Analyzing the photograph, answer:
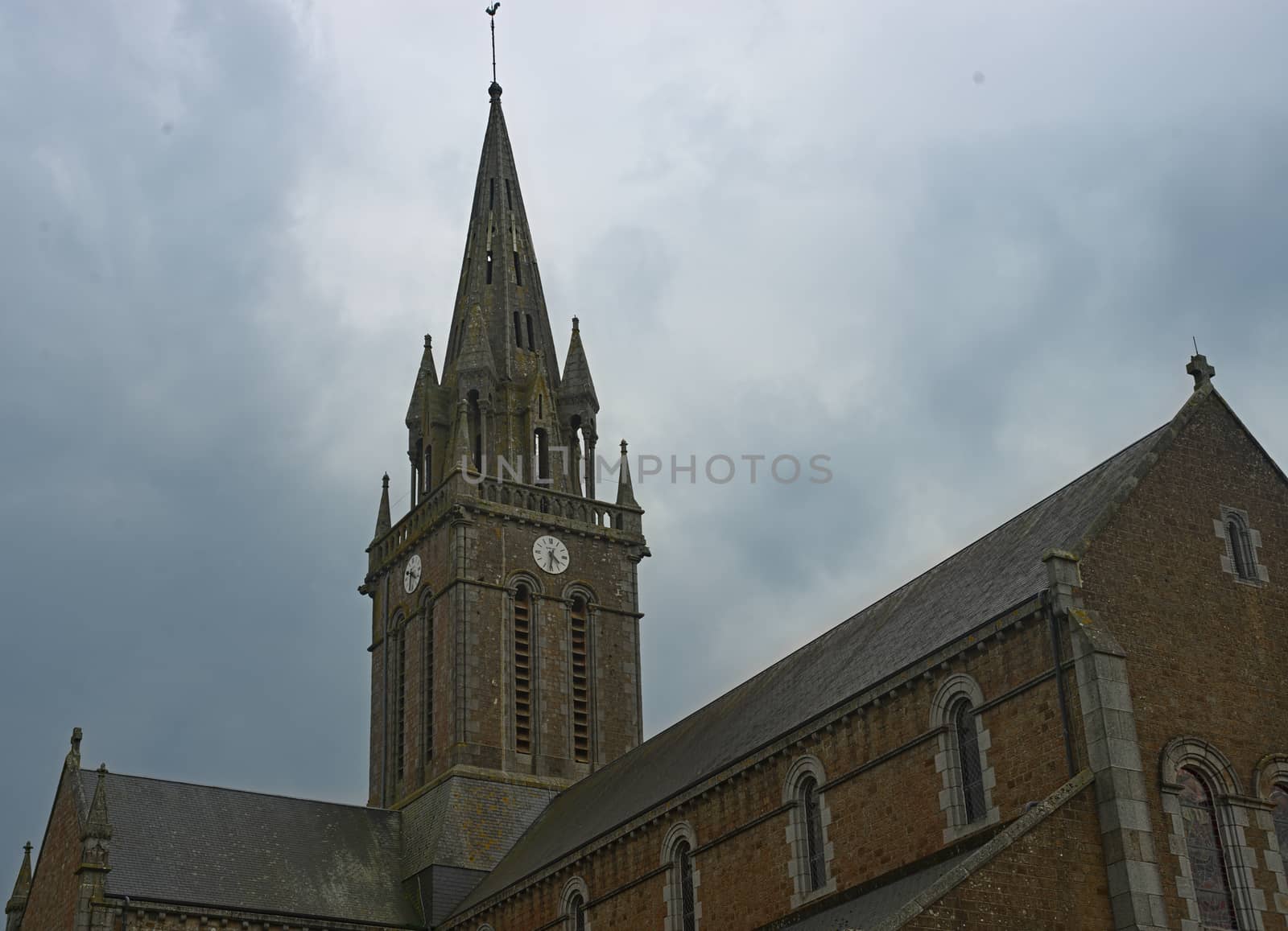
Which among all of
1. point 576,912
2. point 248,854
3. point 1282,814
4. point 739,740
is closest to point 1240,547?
point 1282,814

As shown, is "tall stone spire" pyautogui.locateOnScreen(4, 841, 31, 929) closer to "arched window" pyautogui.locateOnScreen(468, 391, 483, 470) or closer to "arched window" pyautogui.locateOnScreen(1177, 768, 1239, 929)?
"arched window" pyautogui.locateOnScreen(468, 391, 483, 470)

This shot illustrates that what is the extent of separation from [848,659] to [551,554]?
19055 mm

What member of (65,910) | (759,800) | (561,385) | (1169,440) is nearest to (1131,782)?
(1169,440)

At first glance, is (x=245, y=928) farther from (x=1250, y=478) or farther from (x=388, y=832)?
(x=1250, y=478)

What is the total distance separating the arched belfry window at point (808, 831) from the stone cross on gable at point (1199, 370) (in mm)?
9453

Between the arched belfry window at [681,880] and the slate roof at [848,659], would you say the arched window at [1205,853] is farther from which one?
the arched belfry window at [681,880]

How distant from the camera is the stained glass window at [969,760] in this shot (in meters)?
25.0

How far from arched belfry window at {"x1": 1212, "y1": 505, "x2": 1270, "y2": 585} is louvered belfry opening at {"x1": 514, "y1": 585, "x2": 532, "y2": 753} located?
24.9 m

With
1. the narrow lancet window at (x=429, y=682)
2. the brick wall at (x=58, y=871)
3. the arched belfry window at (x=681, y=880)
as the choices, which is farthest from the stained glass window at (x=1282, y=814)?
the narrow lancet window at (x=429, y=682)

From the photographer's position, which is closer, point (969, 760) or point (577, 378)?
point (969, 760)

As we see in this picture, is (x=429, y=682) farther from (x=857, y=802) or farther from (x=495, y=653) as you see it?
(x=857, y=802)

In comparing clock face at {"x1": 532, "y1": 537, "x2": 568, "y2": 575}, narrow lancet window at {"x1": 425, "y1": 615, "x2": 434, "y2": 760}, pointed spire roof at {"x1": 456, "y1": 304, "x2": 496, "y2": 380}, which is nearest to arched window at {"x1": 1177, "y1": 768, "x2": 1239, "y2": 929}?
narrow lancet window at {"x1": 425, "y1": 615, "x2": 434, "y2": 760}

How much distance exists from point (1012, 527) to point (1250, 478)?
4503 mm

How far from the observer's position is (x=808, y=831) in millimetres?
28547
